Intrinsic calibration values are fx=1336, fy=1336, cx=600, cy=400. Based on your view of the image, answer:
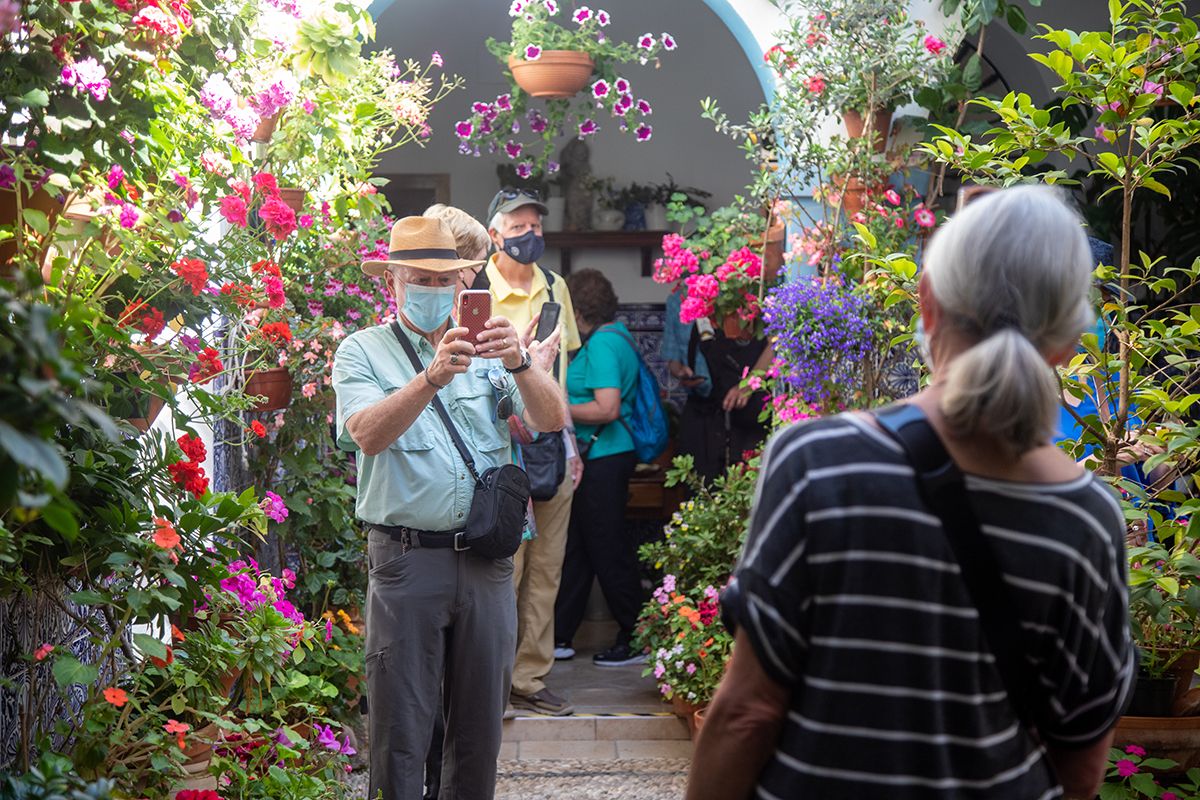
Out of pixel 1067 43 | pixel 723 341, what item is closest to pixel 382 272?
pixel 1067 43

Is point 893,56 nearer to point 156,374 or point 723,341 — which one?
point 723,341

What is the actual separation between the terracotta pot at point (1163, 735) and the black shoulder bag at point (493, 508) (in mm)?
1855

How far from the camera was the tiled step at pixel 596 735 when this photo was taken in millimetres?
5711

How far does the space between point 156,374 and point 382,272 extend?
130 cm

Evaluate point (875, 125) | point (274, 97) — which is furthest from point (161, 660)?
point (875, 125)

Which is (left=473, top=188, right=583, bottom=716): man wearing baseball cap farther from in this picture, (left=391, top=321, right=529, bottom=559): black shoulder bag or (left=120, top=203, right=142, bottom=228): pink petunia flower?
(left=120, top=203, right=142, bottom=228): pink petunia flower

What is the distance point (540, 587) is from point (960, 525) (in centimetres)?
434

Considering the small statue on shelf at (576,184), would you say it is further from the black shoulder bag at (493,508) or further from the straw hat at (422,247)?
the black shoulder bag at (493,508)

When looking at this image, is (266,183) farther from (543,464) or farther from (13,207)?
(543,464)

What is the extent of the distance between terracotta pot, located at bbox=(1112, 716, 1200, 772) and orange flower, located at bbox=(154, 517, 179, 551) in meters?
2.70

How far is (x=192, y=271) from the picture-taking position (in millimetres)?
3352

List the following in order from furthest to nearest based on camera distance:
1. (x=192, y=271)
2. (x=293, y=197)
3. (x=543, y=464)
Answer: (x=543, y=464) < (x=293, y=197) < (x=192, y=271)

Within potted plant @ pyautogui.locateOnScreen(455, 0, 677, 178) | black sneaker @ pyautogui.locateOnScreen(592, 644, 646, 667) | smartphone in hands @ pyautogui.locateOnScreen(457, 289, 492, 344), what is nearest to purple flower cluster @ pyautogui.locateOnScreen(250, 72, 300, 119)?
smartphone in hands @ pyautogui.locateOnScreen(457, 289, 492, 344)

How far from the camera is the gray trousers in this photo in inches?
142
